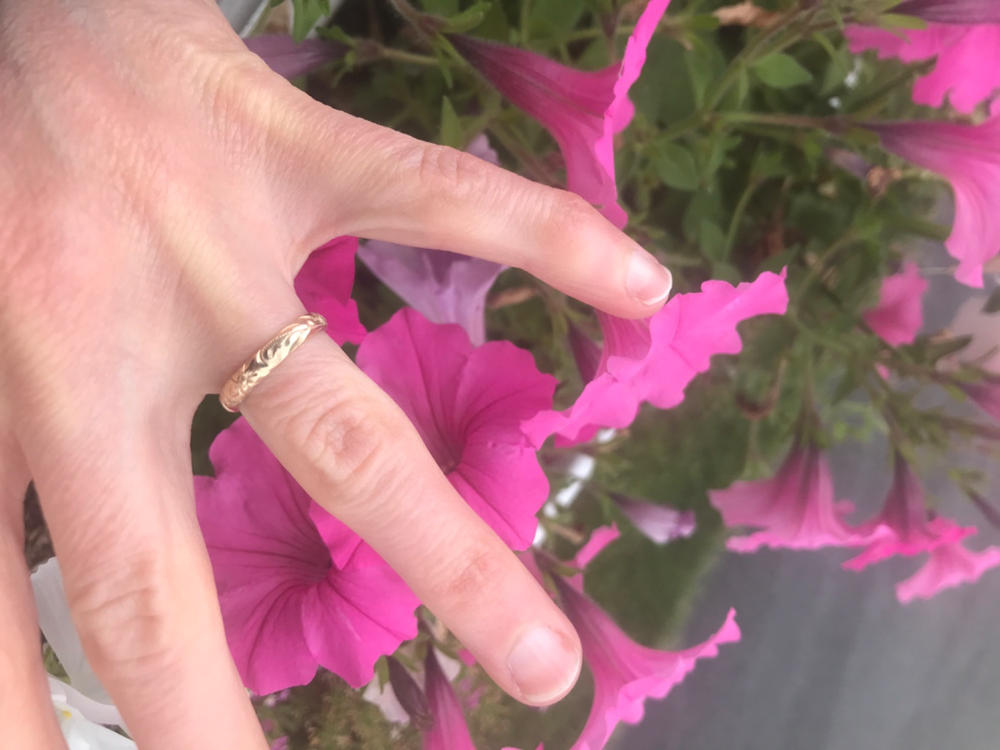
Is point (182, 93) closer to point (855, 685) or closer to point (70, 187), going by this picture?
point (70, 187)

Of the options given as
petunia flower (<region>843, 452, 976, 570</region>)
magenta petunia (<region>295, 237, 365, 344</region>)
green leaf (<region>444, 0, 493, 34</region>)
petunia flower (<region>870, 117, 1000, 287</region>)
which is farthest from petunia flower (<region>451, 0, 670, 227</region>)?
petunia flower (<region>843, 452, 976, 570</region>)

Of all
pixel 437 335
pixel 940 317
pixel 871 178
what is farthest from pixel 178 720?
pixel 940 317

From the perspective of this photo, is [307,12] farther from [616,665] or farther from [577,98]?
[616,665]

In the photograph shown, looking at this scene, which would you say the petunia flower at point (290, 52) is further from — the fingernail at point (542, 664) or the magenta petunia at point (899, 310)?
the magenta petunia at point (899, 310)

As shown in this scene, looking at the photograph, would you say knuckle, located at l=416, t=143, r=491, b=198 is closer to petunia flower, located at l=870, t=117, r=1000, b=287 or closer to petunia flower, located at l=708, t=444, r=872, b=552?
petunia flower, located at l=870, t=117, r=1000, b=287

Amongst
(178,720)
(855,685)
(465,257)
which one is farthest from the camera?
(855,685)
